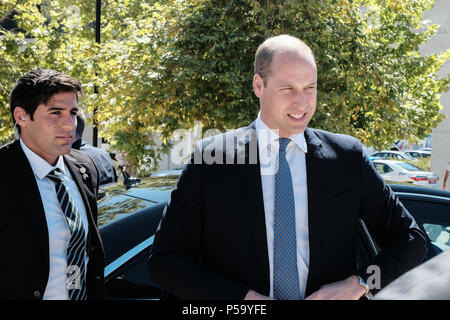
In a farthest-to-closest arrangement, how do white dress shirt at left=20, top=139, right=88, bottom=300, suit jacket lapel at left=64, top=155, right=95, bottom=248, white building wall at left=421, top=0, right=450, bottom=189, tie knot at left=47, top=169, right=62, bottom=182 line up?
white building wall at left=421, top=0, right=450, bottom=189 → suit jacket lapel at left=64, top=155, right=95, bottom=248 → tie knot at left=47, top=169, right=62, bottom=182 → white dress shirt at left=20, top=139, right=88, bottom=300

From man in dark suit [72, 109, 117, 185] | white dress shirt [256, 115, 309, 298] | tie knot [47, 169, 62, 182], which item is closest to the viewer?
white dress shirt [256, 115, 309, 298]

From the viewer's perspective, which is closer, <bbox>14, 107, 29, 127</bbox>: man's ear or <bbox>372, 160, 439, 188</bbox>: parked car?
<bbox>14, 107, 29, 127</bbox>: man's ear

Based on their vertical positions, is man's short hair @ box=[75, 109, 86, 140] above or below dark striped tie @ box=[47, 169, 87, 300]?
above

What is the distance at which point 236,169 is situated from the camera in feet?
5.51

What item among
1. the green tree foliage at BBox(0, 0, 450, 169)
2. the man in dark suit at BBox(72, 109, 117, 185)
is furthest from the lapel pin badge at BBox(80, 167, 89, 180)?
the green tree foliage at BBox(0, 0, 450, 169)

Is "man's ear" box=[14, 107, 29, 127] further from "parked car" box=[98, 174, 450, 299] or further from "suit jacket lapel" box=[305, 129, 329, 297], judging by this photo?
"suit jacket lapel" box=[305, 129, 329, 297]

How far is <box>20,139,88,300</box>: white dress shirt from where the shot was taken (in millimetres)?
1849

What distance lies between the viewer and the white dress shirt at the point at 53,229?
72.8 inches

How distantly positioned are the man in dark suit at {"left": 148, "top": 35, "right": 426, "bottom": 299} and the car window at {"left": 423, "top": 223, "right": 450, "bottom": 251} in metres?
1.05

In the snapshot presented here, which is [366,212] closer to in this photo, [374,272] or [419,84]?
[374,272]

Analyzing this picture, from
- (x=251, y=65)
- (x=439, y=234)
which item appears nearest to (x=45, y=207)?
(x=439, y=234)

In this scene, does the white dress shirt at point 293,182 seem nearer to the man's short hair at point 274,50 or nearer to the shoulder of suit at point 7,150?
the man's short hair at point 274,50

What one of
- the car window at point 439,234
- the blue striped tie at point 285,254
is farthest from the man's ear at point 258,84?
the car window at point 439,234

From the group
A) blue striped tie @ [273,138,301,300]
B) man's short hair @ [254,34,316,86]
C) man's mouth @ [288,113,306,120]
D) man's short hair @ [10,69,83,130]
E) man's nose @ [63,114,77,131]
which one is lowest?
blue striped tie @ [273,138,301,300]
